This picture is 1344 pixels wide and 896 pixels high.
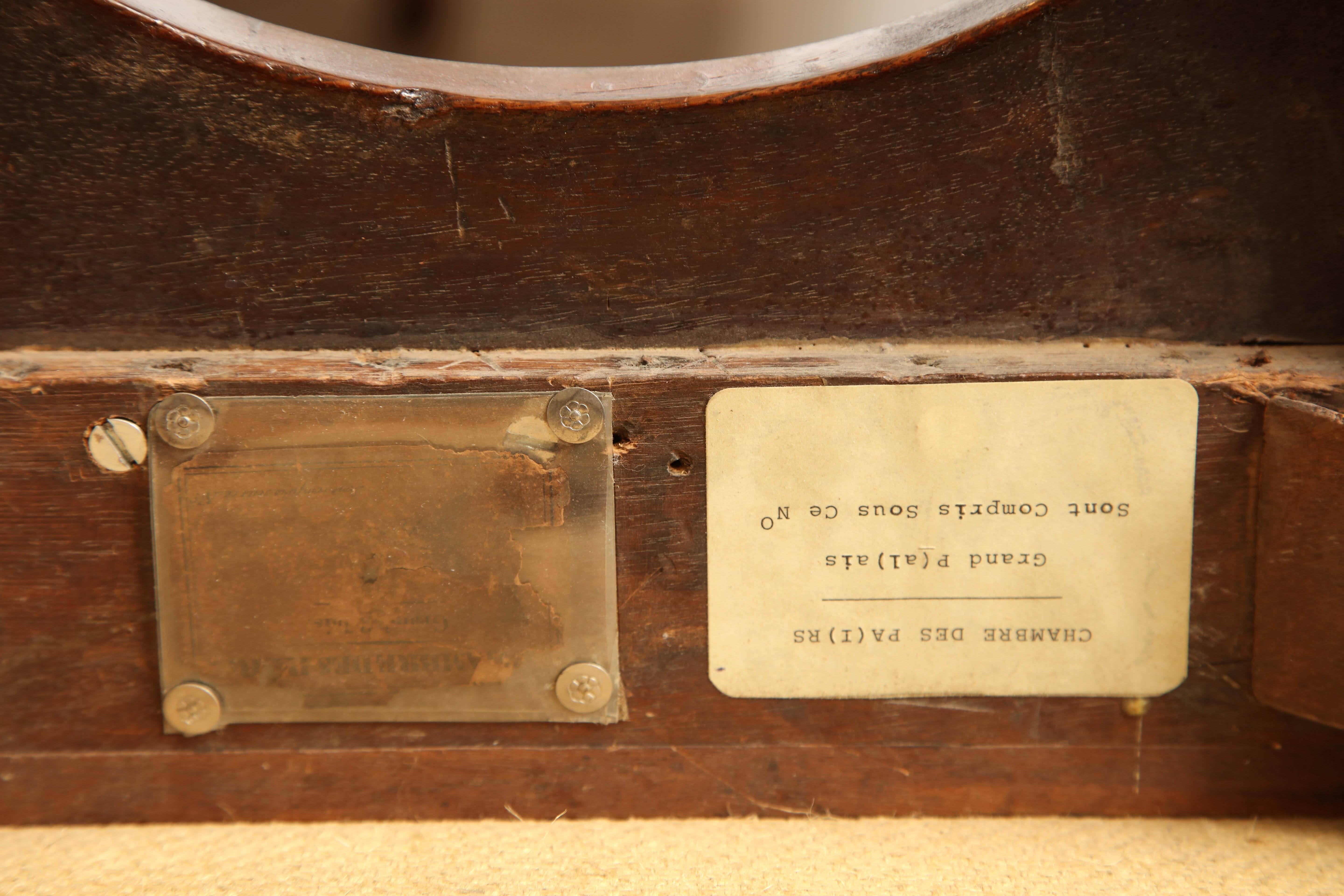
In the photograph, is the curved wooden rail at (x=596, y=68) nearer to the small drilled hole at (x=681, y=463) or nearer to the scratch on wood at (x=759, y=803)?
the small drilled hole at (x=681, y=463)

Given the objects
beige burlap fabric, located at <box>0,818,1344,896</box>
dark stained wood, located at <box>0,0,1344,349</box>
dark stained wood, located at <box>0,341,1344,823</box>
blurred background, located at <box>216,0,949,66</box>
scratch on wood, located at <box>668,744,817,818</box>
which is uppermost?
blurred background, located at <box>216,0,949,66</box>

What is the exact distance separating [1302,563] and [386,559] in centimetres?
60

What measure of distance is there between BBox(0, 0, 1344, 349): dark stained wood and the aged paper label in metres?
0.06

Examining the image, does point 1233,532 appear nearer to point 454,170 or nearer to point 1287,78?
point 1287,78

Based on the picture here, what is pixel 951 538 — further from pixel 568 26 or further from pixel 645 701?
pixel 568 26

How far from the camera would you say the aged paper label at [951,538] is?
56 centimetres

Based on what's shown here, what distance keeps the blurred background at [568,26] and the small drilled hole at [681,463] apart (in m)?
0.46

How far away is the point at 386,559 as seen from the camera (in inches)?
22.4

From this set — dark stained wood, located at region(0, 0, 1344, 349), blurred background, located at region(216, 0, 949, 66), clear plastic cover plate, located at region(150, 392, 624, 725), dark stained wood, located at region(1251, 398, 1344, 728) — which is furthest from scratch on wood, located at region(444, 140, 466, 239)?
dark stained wood, located at region(1251, 398, 1344, 728)

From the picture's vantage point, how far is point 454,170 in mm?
560

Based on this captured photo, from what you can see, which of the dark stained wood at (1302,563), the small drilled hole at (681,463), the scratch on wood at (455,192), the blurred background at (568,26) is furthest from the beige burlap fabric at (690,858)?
the blurred background at (568,26)

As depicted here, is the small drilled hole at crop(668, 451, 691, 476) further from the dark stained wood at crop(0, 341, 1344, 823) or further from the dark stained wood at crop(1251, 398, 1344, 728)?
the dark stained wood at crop(1251, 398, 1344, 728)

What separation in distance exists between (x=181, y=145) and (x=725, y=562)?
44 centimetres

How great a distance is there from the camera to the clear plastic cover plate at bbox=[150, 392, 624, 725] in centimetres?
56
